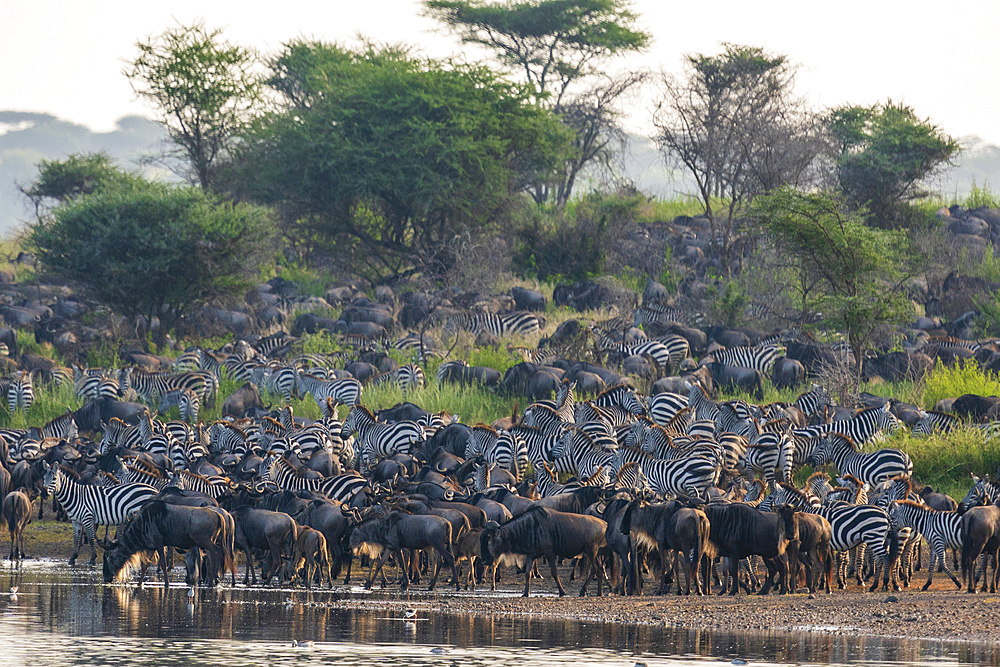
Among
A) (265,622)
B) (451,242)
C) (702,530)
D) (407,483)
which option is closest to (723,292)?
(451,242)

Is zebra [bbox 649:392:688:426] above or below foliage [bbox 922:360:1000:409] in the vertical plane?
below

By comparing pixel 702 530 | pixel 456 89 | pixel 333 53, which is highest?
pixel 333 53

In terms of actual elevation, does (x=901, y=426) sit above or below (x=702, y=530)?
above

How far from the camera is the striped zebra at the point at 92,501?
15637 mm

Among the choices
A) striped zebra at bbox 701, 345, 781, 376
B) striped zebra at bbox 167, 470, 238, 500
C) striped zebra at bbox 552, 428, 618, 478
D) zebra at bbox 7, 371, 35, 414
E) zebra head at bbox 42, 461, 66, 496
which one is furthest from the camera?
striped zebra at bbox 701, 345, 781, 376

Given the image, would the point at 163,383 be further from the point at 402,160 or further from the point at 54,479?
the point at 402,160

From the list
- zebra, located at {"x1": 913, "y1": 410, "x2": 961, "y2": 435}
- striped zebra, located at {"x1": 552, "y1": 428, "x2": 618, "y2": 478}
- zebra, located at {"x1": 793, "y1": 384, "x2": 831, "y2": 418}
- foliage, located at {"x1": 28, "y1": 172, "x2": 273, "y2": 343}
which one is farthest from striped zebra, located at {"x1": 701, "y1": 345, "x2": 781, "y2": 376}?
foliage, located at {"x1": 28, "y1": 172, "x2": 273, "y2": 343}

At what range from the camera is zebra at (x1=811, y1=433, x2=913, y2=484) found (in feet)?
57.4

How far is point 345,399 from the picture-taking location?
25.3 metres

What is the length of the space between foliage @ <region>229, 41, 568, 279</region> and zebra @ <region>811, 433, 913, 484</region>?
20.6m

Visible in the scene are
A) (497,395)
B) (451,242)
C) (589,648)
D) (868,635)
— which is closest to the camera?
(589,648)

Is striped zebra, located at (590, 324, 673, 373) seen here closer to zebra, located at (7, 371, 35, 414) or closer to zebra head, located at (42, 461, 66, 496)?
zebra, located at (7, 371, 35, 414)

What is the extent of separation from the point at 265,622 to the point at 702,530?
4.16 metres

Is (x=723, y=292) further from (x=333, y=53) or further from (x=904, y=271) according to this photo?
(x=333, y=53)
